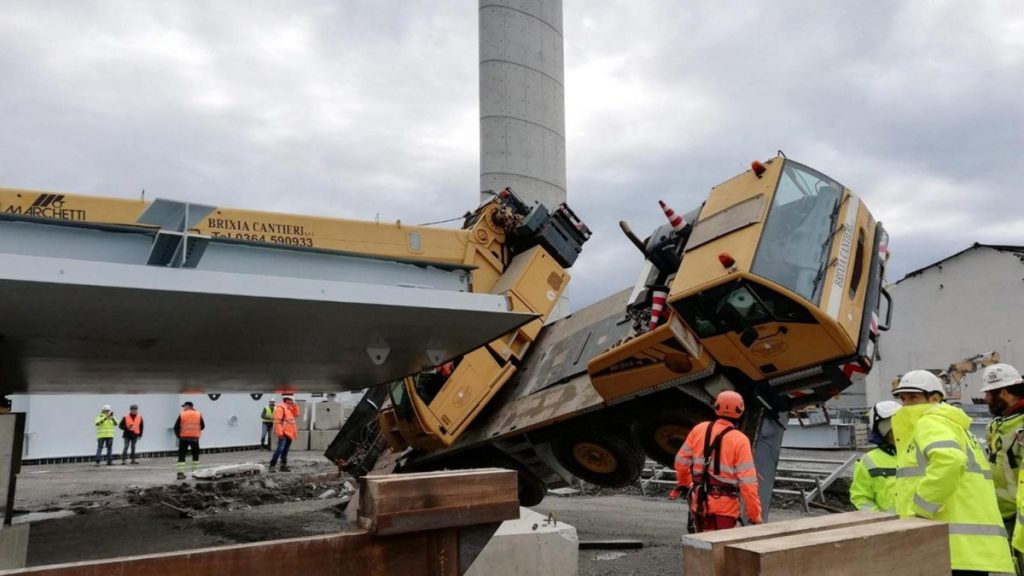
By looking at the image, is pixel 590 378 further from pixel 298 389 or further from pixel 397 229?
pixel 298 389

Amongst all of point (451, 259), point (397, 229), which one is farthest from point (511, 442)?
point (397, 229)

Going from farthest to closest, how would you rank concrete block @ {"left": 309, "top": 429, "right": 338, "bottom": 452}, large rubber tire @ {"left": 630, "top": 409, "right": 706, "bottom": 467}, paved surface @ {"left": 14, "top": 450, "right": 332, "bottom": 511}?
concrete block @ {"left": 309, "top": 429, "right": 338, "bottom": 452} → paved surface @ {"left": 14, "top": 450, "right": 332, "bottom": 511} → large rubber tire @ {"left": 630, "top": 409, "right": 706, "bottom": 467}

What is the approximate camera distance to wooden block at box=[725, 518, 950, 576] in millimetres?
1692

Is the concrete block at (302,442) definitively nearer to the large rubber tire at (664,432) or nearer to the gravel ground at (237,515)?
the gravel ground at (237,515)

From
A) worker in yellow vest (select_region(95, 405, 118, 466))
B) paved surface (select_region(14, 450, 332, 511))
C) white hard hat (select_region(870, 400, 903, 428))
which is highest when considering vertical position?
white hard hat (select_region(870, 400, 903, 428))

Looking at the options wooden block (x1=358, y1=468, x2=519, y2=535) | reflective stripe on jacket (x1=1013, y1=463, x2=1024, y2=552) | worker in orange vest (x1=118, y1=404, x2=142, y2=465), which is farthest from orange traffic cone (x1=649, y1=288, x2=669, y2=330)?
worker in orange vest (x1=118, y1=404, x2=142, y2=465)

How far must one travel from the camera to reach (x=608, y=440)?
6.54 meters

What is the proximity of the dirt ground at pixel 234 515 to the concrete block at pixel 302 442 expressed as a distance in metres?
7.79

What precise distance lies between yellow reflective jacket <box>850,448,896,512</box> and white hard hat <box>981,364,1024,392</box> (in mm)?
887

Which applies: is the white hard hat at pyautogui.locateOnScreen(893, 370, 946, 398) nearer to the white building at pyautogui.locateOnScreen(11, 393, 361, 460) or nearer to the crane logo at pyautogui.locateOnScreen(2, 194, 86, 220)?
the crane logo at pyautogui.locateOnScreen(2, 194, 86, 220)

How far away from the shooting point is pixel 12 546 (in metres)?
3.57

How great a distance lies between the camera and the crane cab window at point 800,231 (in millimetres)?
4988

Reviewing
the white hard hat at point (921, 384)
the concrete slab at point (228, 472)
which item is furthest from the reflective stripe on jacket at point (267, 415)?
the white hard hat at point (921, 384)

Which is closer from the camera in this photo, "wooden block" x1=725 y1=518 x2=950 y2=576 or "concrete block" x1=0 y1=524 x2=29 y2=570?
"wooden block" x1=725 y1=518 x2=950 y2=576
